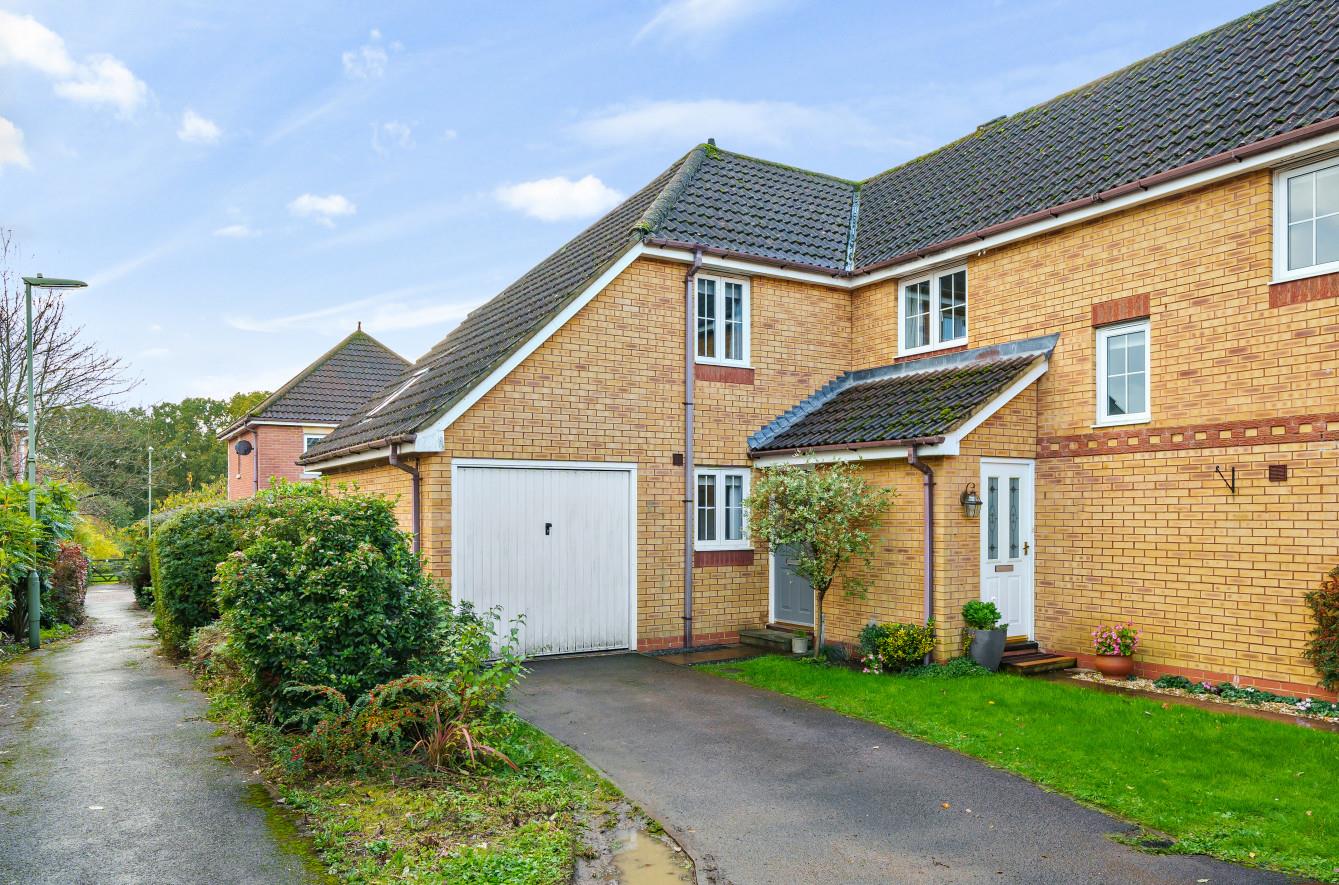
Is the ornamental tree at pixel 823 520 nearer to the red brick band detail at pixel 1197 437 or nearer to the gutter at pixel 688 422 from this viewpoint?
the gutter at pixel 688 422

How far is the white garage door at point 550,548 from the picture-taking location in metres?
11.7

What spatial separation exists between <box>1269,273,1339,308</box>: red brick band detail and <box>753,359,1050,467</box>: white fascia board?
289 centimetres

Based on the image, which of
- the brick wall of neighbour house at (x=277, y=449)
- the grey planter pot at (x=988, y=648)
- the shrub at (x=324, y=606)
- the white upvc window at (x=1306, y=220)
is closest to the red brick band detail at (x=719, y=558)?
the grey planter pot at (x=988, y=648)

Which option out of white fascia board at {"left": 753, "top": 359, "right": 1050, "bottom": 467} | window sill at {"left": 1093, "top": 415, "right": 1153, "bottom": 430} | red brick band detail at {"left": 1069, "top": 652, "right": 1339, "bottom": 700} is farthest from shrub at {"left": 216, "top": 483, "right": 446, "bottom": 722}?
window sill at {"left": 1093, "top": 415, "right": 1153, "bottom": 430}

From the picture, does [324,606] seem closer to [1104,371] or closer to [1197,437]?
[1197,437]

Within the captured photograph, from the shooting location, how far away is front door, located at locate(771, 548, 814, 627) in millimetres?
13215

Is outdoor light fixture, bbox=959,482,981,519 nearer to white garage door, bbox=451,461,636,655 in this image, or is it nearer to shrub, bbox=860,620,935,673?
shrub, bbox=860,620,935,673

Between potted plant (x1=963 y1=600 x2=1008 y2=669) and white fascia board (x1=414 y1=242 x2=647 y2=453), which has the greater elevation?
white fascia board (x1=414 y1=242 x2=647 y2=453)

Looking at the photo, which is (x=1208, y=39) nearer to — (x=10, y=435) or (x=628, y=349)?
(x=628, y=349)

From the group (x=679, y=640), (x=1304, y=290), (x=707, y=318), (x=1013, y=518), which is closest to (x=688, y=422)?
(x=707, y=318)

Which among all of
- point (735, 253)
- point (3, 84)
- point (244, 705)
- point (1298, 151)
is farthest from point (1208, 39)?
point (3, 84)

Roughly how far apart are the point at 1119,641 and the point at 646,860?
7.84 metres

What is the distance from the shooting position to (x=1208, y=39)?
41.8 ft

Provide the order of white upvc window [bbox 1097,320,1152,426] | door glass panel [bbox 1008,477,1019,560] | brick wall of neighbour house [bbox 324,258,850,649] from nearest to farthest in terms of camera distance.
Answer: white upvc window [bbox 1097,320,1152,426] → door glass panel [bbox 1008,477,1019,560] → brick wall of neighbour house [bbox 324,258,850,649]
